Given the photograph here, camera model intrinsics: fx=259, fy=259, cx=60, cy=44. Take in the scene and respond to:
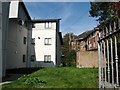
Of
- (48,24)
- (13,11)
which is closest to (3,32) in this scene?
(13,11)

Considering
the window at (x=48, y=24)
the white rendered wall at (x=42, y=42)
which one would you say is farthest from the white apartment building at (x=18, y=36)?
the window at (x=48, y=24)

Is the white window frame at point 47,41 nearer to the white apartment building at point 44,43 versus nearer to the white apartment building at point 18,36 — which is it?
the white apartment building at point 44,43

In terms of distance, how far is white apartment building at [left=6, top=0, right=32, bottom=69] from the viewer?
27159 mm

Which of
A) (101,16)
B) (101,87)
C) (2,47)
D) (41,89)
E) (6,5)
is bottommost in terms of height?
(41,89)

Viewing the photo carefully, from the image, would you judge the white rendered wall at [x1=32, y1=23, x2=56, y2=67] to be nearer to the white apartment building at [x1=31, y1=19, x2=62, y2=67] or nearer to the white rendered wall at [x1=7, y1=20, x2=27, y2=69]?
the white apartment building at [x1=31, y1=19, x2=62, y2=67]

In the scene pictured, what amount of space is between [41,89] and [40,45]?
2689 cm

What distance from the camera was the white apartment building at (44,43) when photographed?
38.2 m

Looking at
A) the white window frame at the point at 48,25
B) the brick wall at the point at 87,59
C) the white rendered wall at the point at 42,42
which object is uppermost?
the white window frame at the point at 48,25

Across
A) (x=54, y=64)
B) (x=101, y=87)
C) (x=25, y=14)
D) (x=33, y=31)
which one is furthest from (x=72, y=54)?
(x=101, y=87)

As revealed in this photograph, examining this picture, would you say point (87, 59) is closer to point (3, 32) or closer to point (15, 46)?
point (15, 46)

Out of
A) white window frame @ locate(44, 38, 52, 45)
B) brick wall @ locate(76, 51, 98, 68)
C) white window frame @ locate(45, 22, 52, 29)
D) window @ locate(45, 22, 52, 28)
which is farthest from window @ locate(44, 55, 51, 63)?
brick wall @ locate(76, 51, 98, 68)

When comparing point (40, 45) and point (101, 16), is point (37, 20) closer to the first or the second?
point (40, 45)

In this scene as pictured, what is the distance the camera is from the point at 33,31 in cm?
3909

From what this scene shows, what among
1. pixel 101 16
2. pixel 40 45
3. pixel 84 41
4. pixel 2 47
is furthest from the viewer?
pixel 84 41
